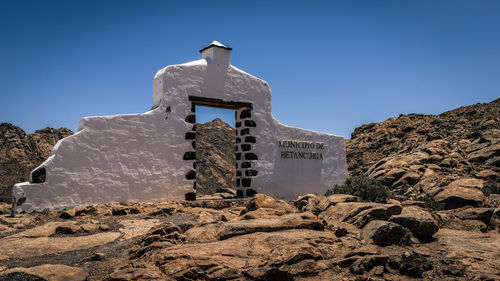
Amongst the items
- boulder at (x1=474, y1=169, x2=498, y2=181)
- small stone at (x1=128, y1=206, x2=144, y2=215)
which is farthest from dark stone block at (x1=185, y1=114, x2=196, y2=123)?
boulder at (x1=474, y1=169, x2=498, y2=181)

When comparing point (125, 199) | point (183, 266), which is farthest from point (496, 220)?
point (125, 199)

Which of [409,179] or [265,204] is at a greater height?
[409,179]

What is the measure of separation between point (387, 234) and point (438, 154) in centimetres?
A: 1230

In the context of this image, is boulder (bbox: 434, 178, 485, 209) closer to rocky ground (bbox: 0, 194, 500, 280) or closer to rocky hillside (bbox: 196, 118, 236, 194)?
rocky ground (bbox: 0, 194, 500, 280)

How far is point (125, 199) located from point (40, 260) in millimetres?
4521

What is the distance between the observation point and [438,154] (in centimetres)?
1706

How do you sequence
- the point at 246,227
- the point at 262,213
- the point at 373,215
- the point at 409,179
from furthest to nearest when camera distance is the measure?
the point at 409,179
the point at 373,215
the point at 262,213
the point at 246,227

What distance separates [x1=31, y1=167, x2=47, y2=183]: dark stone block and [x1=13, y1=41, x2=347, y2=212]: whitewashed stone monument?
0.02 metres

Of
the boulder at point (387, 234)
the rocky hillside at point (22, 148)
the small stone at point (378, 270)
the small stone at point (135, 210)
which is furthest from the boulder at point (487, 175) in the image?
the rocky hillside at point (22, 148)

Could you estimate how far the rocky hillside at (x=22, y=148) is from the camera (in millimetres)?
23844

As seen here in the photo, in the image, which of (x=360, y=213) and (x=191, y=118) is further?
(x=191, y=118)

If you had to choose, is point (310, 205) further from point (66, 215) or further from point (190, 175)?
point (66, 215)

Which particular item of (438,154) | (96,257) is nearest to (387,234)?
(96,257)

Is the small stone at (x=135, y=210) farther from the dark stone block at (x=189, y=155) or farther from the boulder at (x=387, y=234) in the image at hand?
the boulder at (x=387, y=234)
